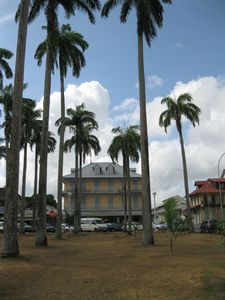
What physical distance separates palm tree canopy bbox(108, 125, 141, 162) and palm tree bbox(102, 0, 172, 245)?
26.9 m

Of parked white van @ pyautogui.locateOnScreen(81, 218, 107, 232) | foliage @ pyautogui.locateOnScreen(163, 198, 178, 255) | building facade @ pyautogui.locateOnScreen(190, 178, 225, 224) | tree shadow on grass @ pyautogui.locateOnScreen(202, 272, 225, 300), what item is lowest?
tree shadow on grass @ pyautogui.locateOnScreen(202, 272, 225, 300)

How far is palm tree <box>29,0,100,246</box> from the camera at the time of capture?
78.9 ft

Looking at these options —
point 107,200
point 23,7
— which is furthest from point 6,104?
point 107,200

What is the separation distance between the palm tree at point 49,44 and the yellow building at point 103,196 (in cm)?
6765

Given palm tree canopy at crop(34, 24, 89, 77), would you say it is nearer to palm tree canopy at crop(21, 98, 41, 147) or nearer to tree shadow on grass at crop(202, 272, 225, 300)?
palm tree canopy at crop(21, 98, 41, 147)

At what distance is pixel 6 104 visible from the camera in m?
41.9

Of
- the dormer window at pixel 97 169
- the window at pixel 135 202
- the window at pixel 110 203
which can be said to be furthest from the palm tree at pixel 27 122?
the window at pixel 135 202

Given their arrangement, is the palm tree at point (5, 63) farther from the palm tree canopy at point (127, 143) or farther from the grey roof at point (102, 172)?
the grey roof at point (102, 172)

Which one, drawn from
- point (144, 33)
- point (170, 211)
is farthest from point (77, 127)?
point (170, 211)

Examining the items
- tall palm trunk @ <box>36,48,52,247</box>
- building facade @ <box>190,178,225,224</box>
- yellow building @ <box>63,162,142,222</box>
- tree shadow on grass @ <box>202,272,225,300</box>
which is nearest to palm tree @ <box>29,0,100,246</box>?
tall palm trunk @ <box>36,48,52,247</box>

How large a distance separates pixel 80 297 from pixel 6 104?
111 ft

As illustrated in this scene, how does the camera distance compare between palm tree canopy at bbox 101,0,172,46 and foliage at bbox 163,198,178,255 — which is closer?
foliage at bbox 163,198,178,255

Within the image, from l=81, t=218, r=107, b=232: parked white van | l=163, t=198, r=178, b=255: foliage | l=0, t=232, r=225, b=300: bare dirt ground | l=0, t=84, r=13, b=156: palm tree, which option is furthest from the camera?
l=81, t=218, r=107, b=232: parked white van

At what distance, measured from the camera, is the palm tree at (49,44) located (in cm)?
2406
